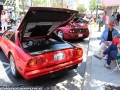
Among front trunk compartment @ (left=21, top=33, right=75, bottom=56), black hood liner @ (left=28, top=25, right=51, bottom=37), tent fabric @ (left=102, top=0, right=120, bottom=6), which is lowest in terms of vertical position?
front trunk compartment @ (left=21, top=33, right=75, bottom=56)

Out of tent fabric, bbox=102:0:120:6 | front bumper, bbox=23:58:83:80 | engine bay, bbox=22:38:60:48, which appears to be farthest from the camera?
tent fabric, bbox=102:0:120:6

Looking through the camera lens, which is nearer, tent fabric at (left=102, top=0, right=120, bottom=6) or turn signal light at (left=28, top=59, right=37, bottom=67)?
turn signal light at (left=28, top=59, right=37, bottom=67)

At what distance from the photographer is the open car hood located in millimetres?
3137

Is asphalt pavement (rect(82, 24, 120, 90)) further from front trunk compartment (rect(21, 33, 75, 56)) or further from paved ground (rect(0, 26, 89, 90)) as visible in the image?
front trunk compartment (rect(21, 33, 75, 56))

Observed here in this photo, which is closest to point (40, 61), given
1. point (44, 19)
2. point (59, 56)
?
point (59, 56)

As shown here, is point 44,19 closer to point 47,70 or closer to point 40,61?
point 40,61

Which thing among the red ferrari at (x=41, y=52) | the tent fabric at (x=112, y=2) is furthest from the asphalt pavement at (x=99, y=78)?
the tent fabric at (x=112, y=2)

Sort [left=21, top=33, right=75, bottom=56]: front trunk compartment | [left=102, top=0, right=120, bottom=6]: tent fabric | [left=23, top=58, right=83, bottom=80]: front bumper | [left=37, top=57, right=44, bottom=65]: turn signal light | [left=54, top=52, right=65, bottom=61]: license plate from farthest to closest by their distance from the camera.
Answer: [left=102, top=0, right=120, bottom=6]: tent fabric → [left=21, top=33, right=75, bottom=56]: front trunk compartment → [left=54, top=52, right=65, bottom=61]: license plate → [left=37, top=57, right=44, bottom=65]: turn signal light → [left=23, top=58, right=83, bottom=80]: front bumper

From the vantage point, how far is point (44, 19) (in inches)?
143

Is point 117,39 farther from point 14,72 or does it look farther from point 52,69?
point 14,72

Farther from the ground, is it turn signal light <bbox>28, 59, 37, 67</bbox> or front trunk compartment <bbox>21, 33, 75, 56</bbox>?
front trunk compartment <bbox>21, 33, 75, 56</bbox>

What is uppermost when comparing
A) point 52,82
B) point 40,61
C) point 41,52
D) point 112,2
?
point 112,2

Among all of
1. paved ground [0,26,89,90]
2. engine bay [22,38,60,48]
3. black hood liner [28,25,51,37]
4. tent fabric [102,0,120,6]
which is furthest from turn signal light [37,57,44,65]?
tent fabric [102,0,120,6]

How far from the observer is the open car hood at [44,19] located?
10.3 feet
